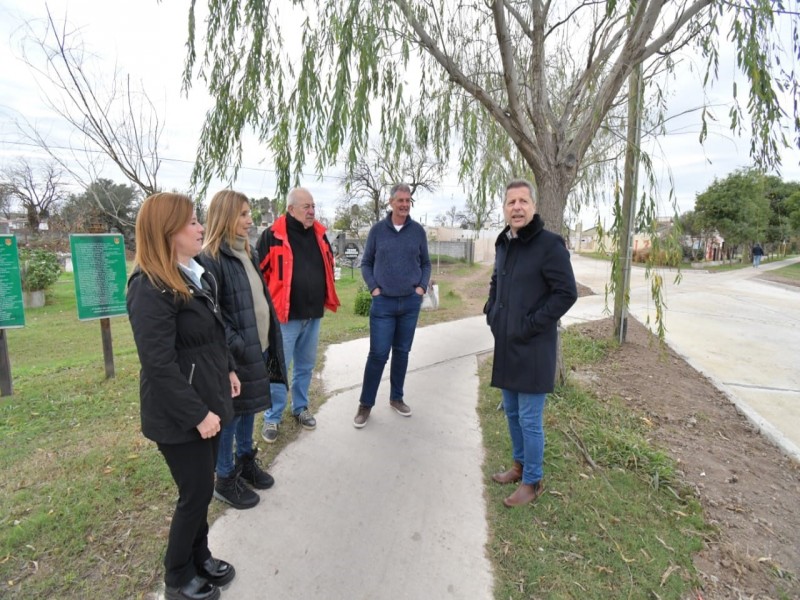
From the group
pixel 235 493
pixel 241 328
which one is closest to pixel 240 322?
pixel 241 328

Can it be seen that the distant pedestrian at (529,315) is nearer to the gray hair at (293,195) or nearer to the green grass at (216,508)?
the green grass at (216,508)

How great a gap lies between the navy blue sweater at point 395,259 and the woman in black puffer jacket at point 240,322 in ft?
3.55

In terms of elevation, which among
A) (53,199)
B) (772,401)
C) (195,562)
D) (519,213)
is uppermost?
(53,199)

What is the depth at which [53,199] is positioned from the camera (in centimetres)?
3002

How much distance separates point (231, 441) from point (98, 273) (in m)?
3.30

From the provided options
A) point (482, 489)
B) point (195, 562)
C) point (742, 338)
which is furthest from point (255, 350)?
point (742, 338)

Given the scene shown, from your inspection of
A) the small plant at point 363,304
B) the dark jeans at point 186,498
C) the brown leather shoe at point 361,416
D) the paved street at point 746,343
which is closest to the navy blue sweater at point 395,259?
the brown leather shoe at point 361,416

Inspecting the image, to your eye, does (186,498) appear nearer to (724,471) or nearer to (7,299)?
(724,471)

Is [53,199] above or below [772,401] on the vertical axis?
above

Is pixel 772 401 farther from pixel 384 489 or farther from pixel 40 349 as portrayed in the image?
pixel 40 349

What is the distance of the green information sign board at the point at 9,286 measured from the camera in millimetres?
4168

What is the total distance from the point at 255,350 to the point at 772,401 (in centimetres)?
548

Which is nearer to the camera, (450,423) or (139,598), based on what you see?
(139,598)

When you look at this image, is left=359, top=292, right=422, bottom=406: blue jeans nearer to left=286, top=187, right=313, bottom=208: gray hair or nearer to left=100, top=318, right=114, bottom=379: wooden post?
left=286, top=187, right=313, bottom=208: gray hair
